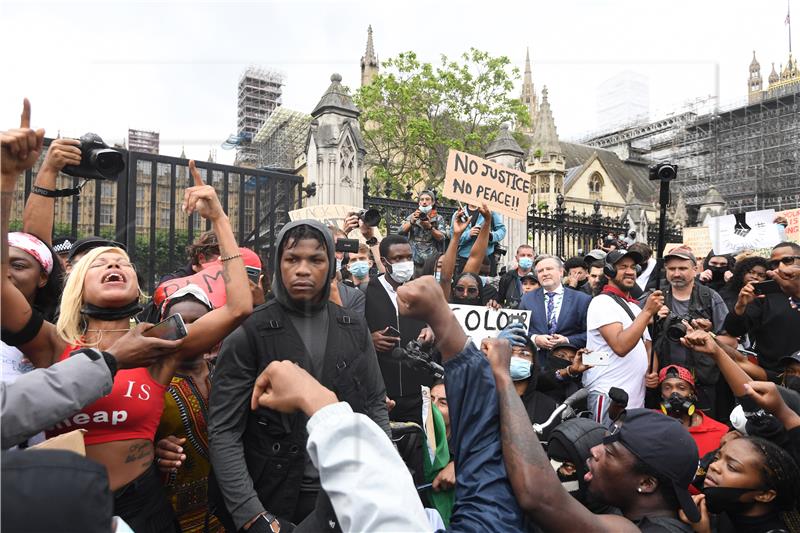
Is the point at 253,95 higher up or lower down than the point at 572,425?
higher up

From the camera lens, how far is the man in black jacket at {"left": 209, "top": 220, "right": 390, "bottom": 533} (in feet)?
7.23

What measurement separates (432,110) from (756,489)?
91.0ft

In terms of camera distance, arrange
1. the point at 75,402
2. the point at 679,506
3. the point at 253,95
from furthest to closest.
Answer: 1. the point at 253,95
2. the point at 679,506
3. the point at 75,402

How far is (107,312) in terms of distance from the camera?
2344mm

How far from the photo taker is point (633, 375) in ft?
14.1

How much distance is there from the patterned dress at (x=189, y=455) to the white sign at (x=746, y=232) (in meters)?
7.75

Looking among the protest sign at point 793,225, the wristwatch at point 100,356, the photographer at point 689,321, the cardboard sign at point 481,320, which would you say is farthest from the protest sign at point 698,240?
the wristwatch at point 100,356

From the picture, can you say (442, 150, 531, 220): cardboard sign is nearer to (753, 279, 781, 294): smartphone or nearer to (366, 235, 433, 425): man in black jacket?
(366, 235, 433, 425): man in black jacket

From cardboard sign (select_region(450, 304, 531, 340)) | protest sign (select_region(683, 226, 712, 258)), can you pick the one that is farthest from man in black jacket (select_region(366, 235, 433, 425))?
protest sign (select_region(683, 226, 712, 258))

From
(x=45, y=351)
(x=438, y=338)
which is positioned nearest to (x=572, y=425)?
(x=438, y=338)

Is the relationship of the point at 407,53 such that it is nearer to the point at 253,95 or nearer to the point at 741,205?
the point at 253,95

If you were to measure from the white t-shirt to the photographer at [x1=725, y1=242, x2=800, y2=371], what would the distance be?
87 centimetres

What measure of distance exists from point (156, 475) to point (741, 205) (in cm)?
3938

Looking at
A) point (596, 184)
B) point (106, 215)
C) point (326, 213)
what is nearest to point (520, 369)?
point (326, 213)
